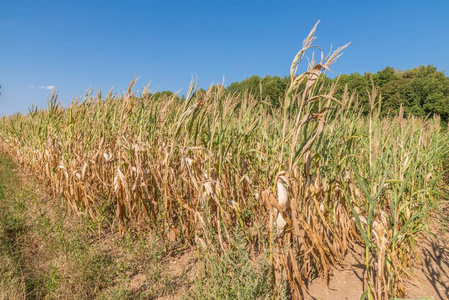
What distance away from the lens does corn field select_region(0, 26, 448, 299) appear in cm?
191

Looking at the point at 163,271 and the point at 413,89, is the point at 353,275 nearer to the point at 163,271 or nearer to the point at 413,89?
the point at 163,271

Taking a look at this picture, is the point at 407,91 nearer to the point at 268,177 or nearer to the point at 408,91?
the point at 408,91

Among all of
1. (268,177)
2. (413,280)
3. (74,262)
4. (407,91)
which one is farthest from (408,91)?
(74,262)

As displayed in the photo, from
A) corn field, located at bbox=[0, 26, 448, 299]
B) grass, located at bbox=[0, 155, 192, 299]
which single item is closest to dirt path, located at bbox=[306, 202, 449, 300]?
corn field, located at bbox=[0, 26, 448, 299]

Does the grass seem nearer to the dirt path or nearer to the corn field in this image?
the corn field

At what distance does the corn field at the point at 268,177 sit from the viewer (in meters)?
1.91

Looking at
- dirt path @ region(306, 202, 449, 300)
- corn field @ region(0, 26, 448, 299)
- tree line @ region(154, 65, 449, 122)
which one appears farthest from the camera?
tree line @ region(154, 65, 449, 122)

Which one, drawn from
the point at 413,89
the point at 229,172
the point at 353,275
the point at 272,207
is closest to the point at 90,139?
the point at 229,172

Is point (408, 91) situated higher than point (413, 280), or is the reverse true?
point (408, 91)

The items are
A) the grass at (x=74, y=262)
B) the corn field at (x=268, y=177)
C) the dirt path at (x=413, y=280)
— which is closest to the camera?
the corn field at (x=268, y=177)

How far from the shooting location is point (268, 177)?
7.14 ft

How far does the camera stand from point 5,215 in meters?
4.16

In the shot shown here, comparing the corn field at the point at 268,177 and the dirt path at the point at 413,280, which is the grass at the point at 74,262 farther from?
the dirt path at the point at 413,280

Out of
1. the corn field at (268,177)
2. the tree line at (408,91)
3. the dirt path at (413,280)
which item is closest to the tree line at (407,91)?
the tree line at (408,91)
